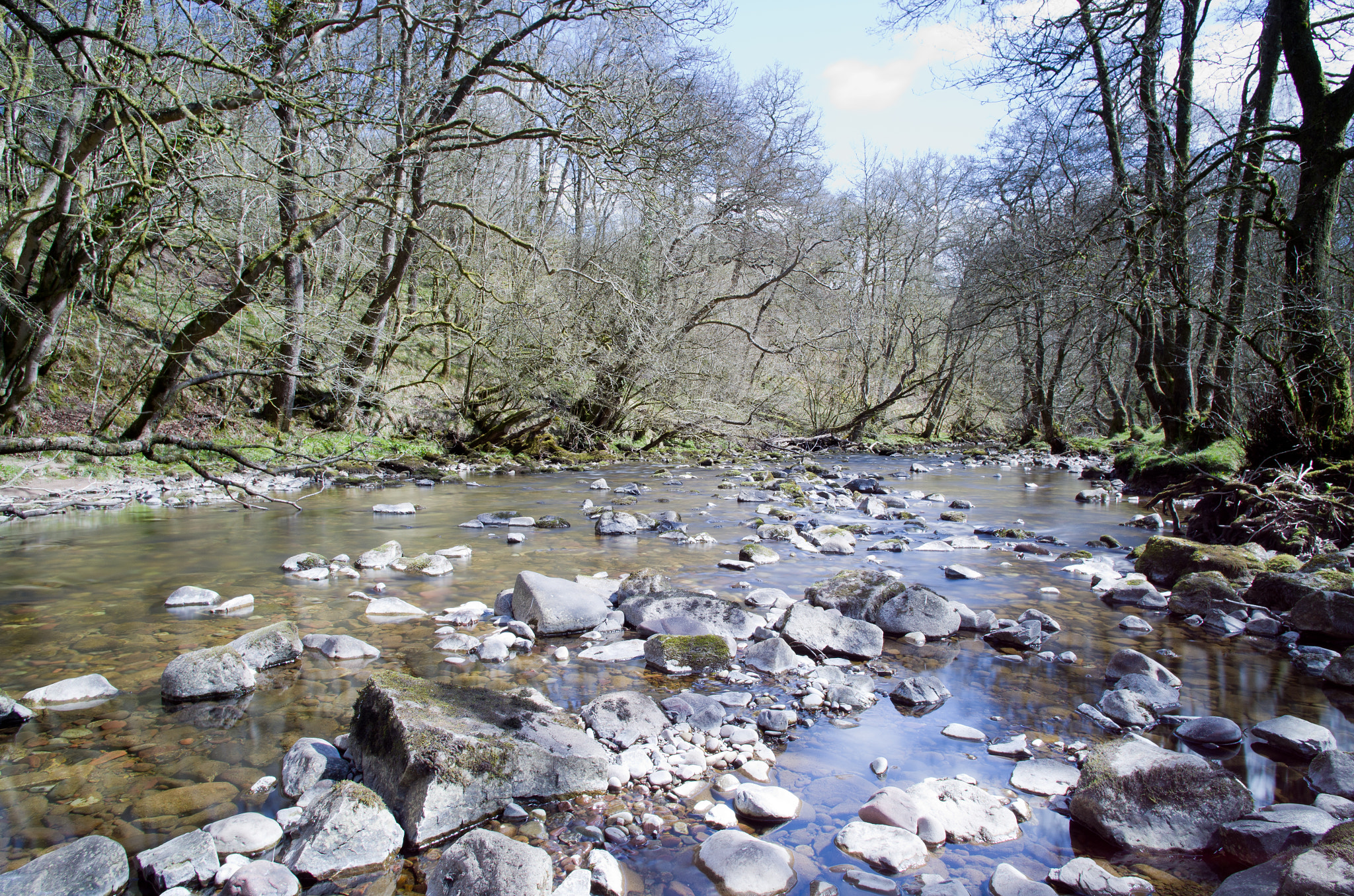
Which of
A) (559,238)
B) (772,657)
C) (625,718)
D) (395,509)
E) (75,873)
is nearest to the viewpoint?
(75,873)

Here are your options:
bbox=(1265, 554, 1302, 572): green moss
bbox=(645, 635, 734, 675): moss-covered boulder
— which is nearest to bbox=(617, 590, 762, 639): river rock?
bbox=(645, 635, 734, 675): moss-covered boulder

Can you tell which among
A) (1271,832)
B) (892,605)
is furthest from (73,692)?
(1271,832)

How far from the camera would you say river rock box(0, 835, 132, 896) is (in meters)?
1.84

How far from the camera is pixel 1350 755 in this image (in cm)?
251

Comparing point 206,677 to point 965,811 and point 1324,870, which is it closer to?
point 965,811

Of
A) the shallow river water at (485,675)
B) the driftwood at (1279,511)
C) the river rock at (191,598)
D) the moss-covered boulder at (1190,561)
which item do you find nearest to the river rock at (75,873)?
the shallow river water at (485,675)

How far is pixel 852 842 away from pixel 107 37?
15.1ft

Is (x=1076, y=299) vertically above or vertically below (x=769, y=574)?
above

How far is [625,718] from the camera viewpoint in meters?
2.89

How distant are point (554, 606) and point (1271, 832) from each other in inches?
126

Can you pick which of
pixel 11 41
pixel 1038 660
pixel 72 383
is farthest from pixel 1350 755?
pixel 72 383

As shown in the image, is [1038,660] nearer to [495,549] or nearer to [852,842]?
[852,842]

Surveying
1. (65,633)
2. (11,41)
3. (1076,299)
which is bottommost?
(65,633)

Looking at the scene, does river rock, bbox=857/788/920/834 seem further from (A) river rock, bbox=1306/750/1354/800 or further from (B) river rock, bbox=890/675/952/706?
(A) river rock, bbox=1306/750/1354/800
